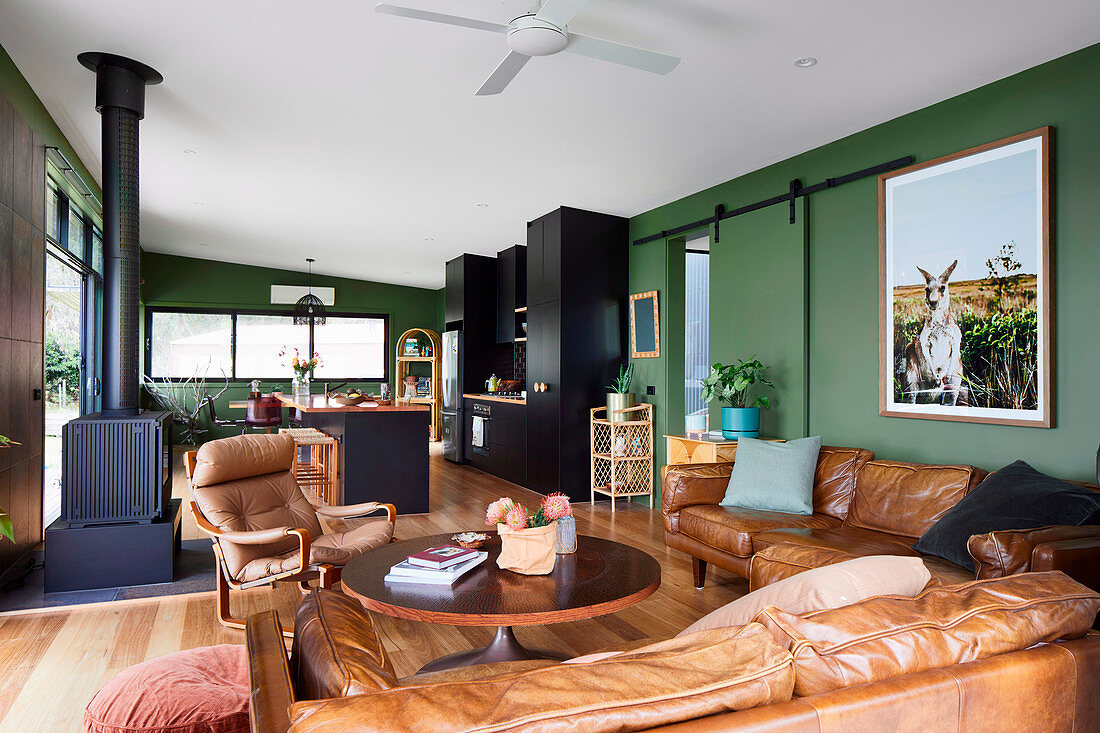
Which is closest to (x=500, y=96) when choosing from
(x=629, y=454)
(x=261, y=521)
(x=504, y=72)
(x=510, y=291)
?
(x=504, y=72)

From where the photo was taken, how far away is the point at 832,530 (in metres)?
3.37

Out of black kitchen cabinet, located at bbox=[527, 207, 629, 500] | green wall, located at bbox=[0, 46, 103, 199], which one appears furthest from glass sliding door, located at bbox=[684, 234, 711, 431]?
green wall, located at bbox=[0, 46, 103, 199]

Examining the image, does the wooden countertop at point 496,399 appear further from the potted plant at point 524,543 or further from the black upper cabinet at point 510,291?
the potted plant at point 524,543

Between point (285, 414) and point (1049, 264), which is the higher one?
point (1049, 264)

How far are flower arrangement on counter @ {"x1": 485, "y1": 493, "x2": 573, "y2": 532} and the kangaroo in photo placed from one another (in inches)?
95.9

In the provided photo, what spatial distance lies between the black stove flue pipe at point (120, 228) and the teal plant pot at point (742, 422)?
371 centimetres

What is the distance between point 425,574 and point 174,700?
0.91 meters

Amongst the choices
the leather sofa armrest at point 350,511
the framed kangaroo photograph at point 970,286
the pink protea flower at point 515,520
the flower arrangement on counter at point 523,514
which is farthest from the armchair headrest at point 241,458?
the framed kangaroo photograph at point 970,286

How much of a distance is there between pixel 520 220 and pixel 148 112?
137 inches

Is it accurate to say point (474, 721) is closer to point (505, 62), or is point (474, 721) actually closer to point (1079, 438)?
point (505, 62)

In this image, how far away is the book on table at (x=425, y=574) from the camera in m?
2.35

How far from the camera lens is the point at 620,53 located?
112 inches

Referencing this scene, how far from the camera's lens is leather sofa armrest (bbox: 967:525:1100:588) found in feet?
7.32

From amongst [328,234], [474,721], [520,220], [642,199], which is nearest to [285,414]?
[328,234]
